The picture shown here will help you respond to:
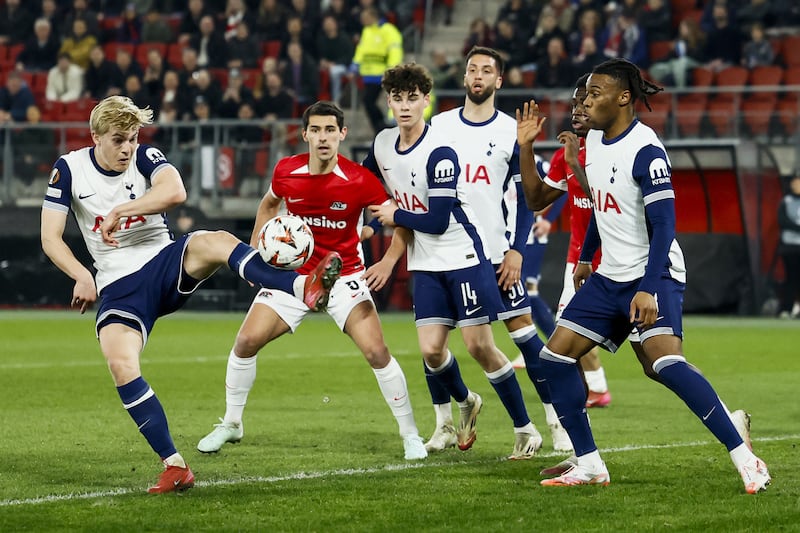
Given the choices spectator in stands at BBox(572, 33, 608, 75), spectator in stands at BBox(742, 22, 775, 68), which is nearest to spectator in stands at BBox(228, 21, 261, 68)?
spectator in stands at BBox(572, 33, 608, 75)

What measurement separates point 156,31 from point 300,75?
4564 millimetres

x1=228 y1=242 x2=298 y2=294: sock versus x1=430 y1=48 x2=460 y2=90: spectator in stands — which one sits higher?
x1=430 y1=48 x2=460 y2=90: spectator in stands

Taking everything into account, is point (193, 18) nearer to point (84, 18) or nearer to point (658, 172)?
point (84, 18)

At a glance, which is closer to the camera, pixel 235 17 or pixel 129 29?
pixel 235 17

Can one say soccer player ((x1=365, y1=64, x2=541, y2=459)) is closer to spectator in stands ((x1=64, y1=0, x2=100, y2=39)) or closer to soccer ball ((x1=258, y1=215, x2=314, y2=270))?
soccer ball ((x1=258, y1=215, x2=314, y2=270))

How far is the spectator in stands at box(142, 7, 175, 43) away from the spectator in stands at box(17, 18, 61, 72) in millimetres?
1633

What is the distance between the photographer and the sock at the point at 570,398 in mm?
6523

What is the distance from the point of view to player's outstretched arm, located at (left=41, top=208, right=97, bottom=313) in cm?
646

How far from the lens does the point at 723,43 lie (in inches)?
842

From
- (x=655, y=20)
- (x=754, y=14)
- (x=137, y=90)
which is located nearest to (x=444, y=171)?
(x=655, y=20)

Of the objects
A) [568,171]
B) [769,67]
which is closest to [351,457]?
[568,171]

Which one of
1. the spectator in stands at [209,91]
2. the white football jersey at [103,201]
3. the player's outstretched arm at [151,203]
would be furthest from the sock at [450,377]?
the spectator in stands at [209,91]

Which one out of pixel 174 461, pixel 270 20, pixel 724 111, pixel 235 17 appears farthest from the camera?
pixel 235 17

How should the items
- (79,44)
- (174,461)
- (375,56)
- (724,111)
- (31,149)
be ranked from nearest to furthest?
1. (174,461)
2. (724,111)
3. (375,56)
4. (31,149)
5. (79,44)
